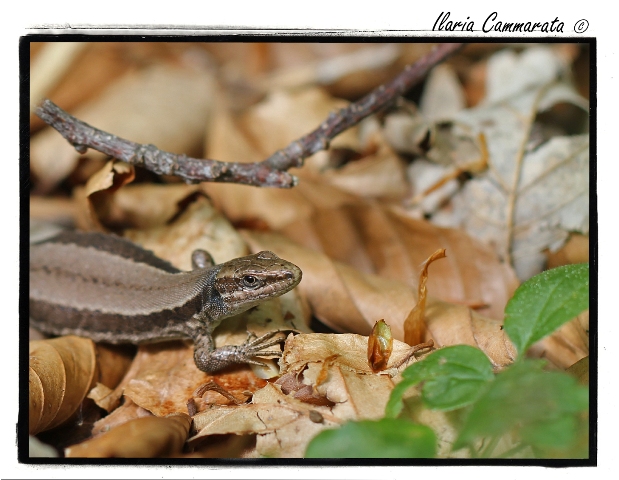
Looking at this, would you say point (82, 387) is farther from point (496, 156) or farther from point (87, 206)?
point (496, 156)

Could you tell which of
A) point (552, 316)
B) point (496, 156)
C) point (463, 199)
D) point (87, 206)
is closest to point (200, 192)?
point (87, 206)

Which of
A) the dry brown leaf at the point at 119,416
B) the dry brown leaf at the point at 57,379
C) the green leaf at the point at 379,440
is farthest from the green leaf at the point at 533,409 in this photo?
the dry brown leaf at the point at 57,379

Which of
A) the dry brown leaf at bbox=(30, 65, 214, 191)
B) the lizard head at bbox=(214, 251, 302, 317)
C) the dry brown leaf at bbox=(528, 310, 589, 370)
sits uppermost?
the dry brown leaf at bbox=(30, 65, 214, 191)

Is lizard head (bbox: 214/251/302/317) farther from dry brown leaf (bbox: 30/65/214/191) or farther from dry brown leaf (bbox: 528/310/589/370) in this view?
dry brown leaf (bbox: 30/65/214/191)

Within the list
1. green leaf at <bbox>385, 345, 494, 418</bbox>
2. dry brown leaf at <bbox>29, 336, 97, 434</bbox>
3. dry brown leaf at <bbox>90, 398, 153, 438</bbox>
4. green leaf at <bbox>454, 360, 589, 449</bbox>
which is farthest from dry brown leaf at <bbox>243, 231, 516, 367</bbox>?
dry brown leaf at <bbox>29, 336, 97, 434</bbox>

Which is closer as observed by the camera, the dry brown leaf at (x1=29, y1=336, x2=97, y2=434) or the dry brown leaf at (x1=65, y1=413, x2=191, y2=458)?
the dry brown leaf at (x1=65, y1=413, x2=191, y2=458)

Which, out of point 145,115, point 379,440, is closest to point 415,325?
point 379,440
